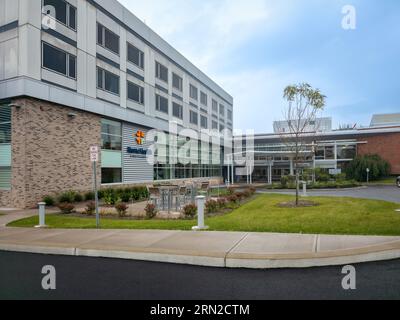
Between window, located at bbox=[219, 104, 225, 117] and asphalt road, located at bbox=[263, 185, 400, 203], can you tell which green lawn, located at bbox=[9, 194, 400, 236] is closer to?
asphalt road, located at bbox=[263, 185, 400, 203]

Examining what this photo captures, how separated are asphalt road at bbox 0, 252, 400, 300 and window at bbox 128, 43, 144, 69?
2384 cm

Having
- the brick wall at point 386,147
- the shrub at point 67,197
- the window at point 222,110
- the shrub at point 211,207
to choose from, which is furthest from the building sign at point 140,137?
the brick wall at point 386,147

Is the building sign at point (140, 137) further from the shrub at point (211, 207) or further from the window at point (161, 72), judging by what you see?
the shrub at point (211, 207)

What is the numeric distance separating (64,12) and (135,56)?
8.74m

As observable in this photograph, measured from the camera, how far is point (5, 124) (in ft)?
59.9

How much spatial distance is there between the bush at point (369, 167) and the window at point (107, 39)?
3402cm

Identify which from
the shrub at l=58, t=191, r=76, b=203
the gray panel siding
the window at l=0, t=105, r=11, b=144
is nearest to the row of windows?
the window at l=0, t=105, r=11, b=144

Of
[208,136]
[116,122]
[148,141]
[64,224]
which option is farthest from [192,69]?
[64,224]

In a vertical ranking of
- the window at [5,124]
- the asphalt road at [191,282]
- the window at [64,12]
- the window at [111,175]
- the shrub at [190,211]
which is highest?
the window at [64,12]

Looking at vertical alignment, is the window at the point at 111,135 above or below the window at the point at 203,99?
below

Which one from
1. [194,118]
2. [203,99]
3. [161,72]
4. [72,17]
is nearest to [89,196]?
[72,17]

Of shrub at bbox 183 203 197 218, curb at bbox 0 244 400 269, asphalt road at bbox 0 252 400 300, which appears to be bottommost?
asphalt road at bbox 0 252 400 300

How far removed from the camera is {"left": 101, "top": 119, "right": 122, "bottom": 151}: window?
23.9 m

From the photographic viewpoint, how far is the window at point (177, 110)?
1413 inches
